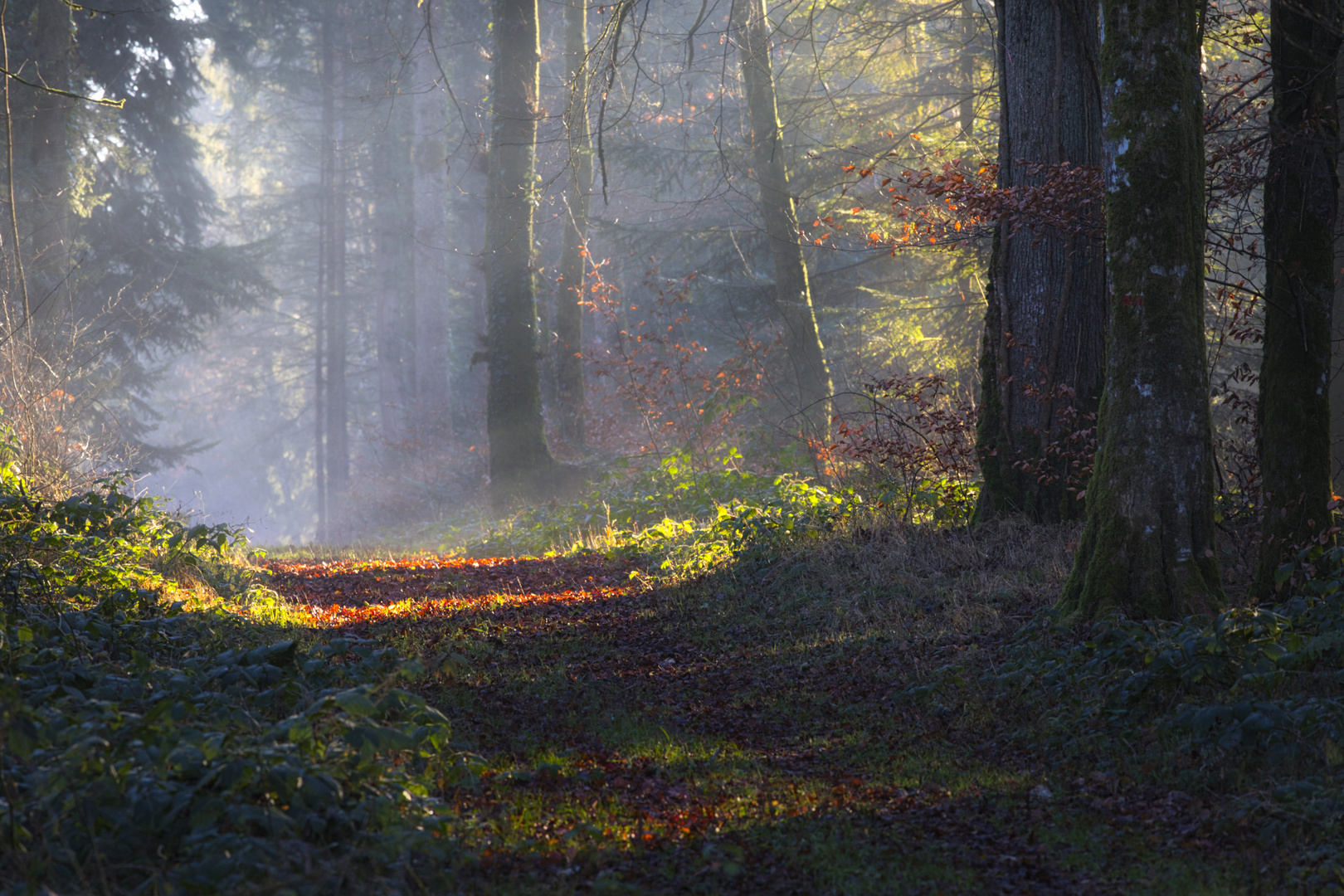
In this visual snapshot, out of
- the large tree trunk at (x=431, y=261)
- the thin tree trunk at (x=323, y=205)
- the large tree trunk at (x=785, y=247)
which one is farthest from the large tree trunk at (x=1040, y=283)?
the thin tree trunk at (x=323, y=205)

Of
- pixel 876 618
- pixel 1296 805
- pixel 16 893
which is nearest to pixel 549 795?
pixel 16 893

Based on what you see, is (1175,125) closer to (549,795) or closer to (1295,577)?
(1295,577)

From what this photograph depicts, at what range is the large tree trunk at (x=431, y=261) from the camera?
2908 centimetres

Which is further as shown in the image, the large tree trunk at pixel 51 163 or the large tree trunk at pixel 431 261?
the large tree trunk at pixel 431 261

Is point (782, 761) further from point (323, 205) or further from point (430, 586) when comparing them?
point (323, 205)

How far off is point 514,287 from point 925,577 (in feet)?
35.1

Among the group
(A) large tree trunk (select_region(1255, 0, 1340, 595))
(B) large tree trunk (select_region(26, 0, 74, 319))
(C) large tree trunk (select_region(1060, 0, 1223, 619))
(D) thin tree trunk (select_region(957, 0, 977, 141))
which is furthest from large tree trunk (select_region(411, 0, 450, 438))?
(A) large tree trunk (select_region(1255, 0, 1340, 595))

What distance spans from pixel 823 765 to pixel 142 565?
5443mm

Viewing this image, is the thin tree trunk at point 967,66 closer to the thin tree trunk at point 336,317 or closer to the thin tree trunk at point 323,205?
Result: the thin tree trunk at point 323,205

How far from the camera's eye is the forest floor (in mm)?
3031

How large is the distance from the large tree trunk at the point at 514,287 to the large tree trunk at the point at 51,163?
682 cm

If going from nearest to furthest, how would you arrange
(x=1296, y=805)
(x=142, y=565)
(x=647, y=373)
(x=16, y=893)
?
1. (x=16, y=893)
2. (x=1296, y=805)
3. (x=142, y=565)
4. (x=647, y=373)

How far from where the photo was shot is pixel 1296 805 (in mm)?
3219

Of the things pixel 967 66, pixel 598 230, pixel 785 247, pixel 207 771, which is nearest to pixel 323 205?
pixel 598 230
